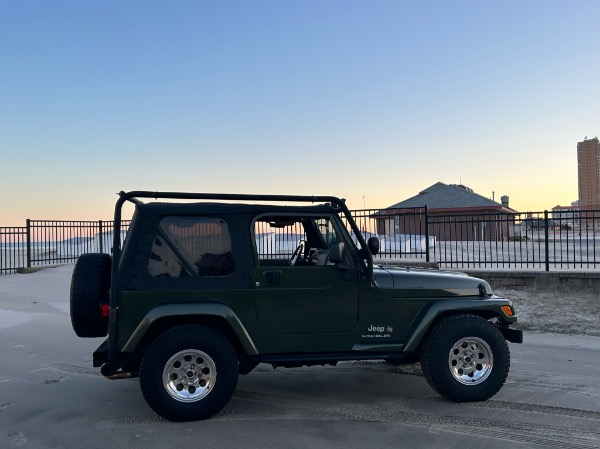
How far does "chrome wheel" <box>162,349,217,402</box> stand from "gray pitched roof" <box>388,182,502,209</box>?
1245 inches

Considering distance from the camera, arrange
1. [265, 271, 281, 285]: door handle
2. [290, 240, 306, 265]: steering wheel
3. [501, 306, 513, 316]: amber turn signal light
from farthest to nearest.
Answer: [290, 240, 306, 265]: steering wheel → [501, 306, 513, 316]: amber turn signal light → [265, 271, 281, 285]: door handle

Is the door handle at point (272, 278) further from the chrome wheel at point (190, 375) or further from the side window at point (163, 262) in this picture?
the chrome wheel at point (190, 375)

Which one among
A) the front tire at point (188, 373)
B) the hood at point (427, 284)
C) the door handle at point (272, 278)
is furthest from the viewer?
the hood at point (427, 284)

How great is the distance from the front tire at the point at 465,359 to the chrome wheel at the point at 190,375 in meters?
2.01

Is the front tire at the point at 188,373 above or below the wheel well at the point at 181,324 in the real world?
below

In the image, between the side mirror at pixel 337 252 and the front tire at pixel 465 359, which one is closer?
the side mirror at pixel 337 252

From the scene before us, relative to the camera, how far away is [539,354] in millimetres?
6707

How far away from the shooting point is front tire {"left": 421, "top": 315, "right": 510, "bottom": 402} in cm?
466

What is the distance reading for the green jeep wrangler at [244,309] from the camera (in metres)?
4.32

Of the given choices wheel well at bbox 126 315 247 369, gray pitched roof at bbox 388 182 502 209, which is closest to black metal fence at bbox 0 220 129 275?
wheel well at bbox 126 315 247 369

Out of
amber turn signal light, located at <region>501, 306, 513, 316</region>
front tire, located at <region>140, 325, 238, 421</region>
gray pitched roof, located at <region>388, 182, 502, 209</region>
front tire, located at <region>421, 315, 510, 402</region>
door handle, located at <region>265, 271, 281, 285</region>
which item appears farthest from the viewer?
gray pitched roof, located at <region>388, 182, 502, 209</region>

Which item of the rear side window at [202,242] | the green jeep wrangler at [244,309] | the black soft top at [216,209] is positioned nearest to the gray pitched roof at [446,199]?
the green jeep wrangler at [244,309]

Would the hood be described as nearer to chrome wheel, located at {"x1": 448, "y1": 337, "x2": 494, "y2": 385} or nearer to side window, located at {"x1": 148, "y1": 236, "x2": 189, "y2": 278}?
chrome wheel, located at {"x1": 448, "y1": 337, "x2": 494, "y2": 385}

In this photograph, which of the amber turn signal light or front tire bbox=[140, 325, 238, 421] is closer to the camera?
front tire bbox=[140, 325, 238, 421]
